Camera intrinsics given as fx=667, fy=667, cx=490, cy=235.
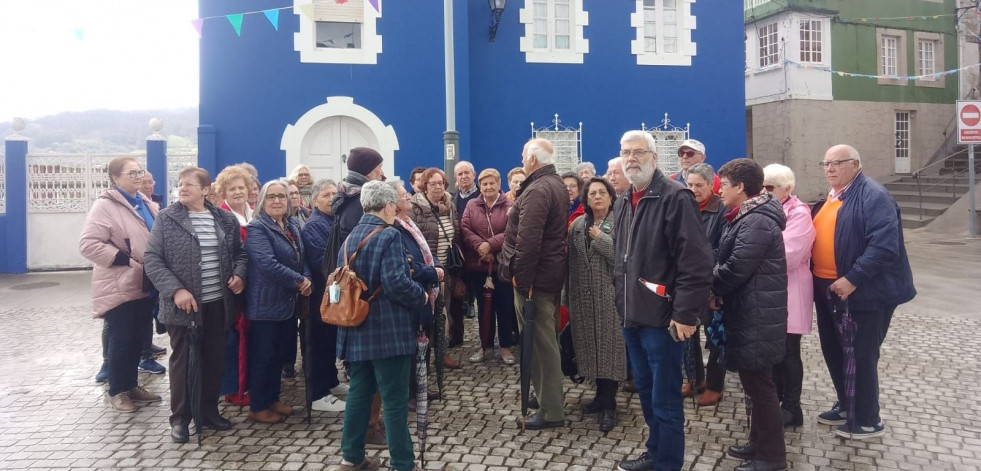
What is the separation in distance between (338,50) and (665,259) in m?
8.78

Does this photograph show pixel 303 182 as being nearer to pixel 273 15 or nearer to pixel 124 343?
pixel 124 343

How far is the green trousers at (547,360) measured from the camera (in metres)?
4.52

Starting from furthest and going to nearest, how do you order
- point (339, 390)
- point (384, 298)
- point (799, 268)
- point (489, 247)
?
point (489, 247), point (339, 390), point (799, 268), point (384, 298)

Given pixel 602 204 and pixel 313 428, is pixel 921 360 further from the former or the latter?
pixel 313 428

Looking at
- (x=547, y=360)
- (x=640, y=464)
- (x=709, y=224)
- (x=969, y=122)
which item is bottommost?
(x=640, y=464)

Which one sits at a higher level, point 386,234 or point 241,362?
point 386,234

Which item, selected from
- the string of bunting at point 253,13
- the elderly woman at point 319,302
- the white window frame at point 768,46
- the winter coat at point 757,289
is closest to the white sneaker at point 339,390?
the elderly woman at point 319,302

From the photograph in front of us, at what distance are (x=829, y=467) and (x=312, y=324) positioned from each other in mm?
3495

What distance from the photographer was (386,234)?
370 centimetres

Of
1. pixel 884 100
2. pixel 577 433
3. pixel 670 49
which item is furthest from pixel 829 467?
pixel 884 100

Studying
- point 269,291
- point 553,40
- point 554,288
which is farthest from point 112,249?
point 553,40

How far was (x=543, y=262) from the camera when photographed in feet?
14.8

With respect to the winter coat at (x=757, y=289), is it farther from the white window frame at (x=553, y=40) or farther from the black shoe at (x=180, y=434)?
the white window frame at (x=553, y=40)

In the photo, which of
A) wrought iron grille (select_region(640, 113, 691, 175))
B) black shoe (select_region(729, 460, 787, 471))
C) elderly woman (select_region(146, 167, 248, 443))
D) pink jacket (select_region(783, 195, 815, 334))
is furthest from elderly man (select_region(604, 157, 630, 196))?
wrought iron grille (select_region(640, 113, 691, 175))
